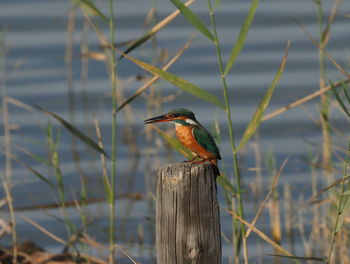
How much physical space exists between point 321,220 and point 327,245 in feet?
1.48

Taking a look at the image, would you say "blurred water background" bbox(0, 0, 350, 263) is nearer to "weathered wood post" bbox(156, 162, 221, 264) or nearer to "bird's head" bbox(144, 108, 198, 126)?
"bird's head" bbox(144, 108, 198, 126)

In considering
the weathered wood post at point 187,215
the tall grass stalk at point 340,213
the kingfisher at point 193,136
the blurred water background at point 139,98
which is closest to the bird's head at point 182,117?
the kingfisher at point 193,136

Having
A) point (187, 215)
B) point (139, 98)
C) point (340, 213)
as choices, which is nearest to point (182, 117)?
point (187, 215)

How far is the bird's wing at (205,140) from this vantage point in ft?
14.5

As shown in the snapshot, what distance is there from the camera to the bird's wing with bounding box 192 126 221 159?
4.42 metres

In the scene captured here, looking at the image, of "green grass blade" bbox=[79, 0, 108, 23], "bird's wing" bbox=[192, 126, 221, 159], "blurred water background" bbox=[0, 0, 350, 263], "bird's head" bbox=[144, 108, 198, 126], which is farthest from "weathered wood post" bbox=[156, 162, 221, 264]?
"blurred water background" bbox=[0, 0, 350, 263]

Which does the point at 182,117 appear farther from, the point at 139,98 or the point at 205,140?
the point at 139,98

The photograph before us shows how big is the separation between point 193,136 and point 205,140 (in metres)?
0.07

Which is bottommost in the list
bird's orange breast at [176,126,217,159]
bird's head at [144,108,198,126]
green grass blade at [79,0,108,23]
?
bird's orange breast at [176,126,217,159]

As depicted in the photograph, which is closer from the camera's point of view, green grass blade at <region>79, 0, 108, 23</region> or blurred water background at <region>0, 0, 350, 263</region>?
green grass blade at <region>79, 0, 108, 23</region>

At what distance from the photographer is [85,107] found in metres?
9.05

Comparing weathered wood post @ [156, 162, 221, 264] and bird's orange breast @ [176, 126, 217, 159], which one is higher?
bird's orange breast @ [176, 126, 217, 159]

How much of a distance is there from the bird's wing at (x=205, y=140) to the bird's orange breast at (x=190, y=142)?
0.05 feet

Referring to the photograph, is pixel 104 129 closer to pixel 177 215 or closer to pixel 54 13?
pixel 54 13
